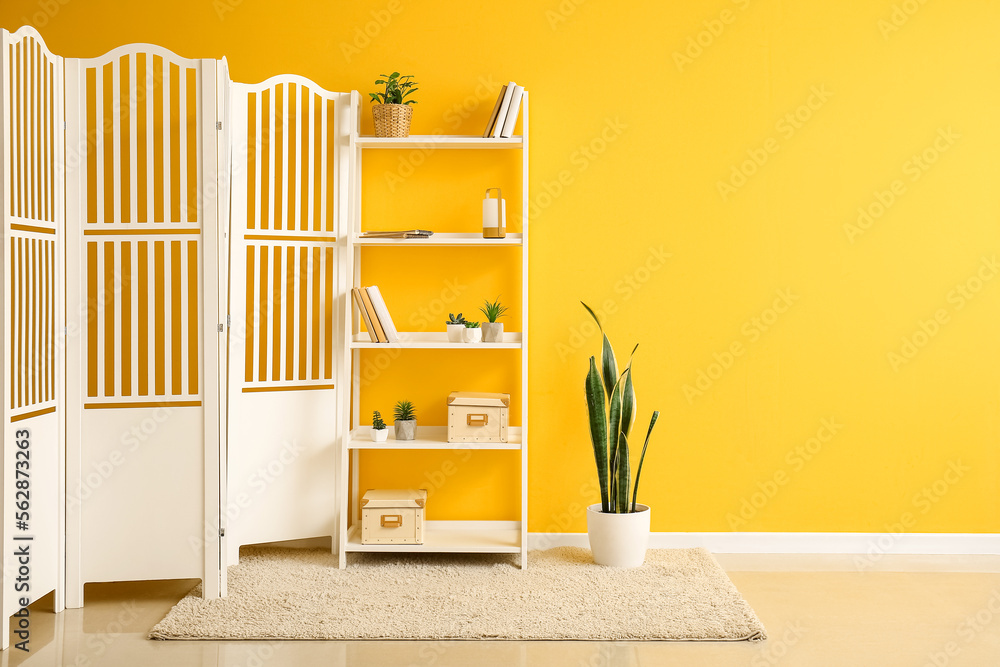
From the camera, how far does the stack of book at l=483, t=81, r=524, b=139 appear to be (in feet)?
11.3

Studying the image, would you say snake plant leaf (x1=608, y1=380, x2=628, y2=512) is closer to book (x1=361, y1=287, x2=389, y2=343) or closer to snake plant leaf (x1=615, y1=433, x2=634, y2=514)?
snake plant leaf (x1=615, y1=433, x2=634, y2=514)

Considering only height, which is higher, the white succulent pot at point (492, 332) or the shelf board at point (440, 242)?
the shelf board at point (440, 242)

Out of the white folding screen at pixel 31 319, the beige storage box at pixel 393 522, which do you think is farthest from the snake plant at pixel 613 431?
the white folding screen at pixel 31 319

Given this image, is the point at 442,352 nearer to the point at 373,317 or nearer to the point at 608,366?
the point at 373,317

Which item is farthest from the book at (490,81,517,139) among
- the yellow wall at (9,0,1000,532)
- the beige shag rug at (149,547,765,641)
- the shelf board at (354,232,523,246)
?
the beige shag rug at (149,547,765,641)

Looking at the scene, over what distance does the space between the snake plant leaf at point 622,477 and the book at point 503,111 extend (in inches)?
53.1

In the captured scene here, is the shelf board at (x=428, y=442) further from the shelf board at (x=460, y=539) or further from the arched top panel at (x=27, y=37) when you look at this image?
the arched top panel at (x=27, y=37)

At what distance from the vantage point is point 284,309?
3473 millimetres

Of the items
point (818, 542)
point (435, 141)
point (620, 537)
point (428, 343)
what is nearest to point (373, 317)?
point (428, 343)

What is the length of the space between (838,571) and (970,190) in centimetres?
175

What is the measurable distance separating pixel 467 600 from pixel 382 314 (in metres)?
1.17

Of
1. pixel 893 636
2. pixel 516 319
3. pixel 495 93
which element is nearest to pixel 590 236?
pixel 516 319

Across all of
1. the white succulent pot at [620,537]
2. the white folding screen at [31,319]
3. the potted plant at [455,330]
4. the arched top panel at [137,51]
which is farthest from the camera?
the potted plant at [455,330]

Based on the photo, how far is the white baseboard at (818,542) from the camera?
12.1 feet
